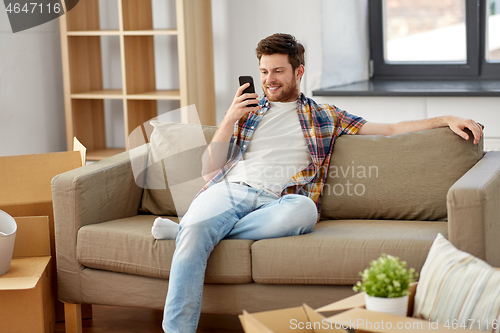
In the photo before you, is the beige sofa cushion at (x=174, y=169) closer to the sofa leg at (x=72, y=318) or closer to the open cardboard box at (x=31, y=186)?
the open cardboard box at (x=31, y=186)

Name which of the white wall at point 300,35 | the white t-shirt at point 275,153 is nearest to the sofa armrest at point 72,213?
→ the white t-shirt at point 275,153

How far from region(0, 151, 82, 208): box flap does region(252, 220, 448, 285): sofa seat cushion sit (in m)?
0.95

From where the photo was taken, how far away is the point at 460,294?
58.1 inches

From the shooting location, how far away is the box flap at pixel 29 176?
237cm

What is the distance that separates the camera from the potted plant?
1398 millimetres

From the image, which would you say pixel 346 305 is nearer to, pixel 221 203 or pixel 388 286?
pixel 388 286

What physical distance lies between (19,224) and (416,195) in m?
1.48

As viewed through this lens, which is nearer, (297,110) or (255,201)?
(255,201)

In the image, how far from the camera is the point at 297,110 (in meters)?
2.40

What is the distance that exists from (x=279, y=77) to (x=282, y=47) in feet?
0.38

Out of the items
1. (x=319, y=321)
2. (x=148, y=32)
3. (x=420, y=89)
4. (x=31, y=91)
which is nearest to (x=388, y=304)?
(x=319, y=321)

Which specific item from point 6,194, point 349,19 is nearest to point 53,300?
point 6,194

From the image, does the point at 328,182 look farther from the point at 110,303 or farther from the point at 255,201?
the point at 110,303

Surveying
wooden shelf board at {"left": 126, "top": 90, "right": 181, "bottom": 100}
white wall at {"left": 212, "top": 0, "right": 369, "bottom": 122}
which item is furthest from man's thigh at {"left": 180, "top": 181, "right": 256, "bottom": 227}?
white wall at {"left": 212, "top": 0, "right": 369, "bottom": 122}
